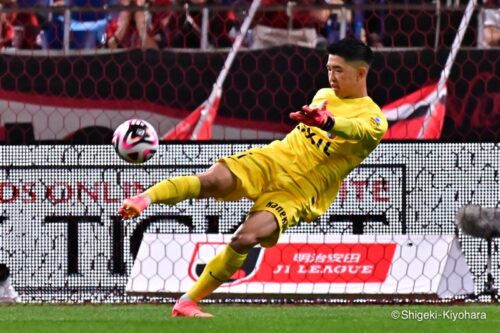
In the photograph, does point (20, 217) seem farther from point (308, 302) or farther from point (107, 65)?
point (308, 302)

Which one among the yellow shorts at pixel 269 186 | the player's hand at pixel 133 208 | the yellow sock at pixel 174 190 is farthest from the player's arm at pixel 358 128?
the player's hand at pixel 133 208

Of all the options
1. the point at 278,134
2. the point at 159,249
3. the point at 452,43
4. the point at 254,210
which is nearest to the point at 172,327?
the point at 254,210

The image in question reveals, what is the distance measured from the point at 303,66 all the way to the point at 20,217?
8.14ft

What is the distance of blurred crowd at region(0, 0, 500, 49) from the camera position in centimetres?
1126

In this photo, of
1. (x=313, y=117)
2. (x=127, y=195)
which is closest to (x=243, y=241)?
(x=313, y=117)

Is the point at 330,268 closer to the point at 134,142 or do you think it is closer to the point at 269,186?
the point at 269,186

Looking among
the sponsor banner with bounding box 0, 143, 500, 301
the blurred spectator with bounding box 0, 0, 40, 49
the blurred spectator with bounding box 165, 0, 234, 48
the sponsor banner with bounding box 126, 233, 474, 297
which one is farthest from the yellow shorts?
the blurred spectator with bounding box 0, 0, 40, 49

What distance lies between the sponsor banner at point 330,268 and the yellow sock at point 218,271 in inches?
64.7

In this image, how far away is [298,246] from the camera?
32.6 feet

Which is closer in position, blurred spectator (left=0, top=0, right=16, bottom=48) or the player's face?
the player's face

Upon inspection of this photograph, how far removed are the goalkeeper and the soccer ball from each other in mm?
301

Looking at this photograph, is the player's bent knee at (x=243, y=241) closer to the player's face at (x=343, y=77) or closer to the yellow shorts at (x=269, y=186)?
the yellow shorts at (x=269, y=186)

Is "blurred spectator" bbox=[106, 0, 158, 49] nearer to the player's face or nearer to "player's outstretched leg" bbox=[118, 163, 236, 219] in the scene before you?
the player's face

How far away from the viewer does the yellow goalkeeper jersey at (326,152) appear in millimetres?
8219
